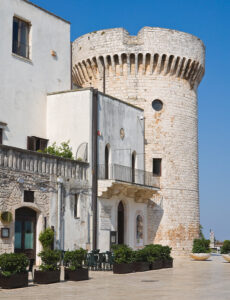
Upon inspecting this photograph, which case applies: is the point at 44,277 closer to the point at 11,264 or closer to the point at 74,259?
the point at 74,259

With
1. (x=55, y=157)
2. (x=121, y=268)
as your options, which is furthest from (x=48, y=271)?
(x=55, y=157)

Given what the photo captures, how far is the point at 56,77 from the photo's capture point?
29969mm

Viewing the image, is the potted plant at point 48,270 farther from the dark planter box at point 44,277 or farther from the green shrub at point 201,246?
the green shrub at point 201,246

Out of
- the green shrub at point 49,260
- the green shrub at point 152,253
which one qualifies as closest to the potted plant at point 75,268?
the green shrub at point 49,260

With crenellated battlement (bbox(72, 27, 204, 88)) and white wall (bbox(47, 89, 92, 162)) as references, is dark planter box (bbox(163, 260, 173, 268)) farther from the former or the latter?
crenellated battlement (bbox(72, 27, 204, 88))

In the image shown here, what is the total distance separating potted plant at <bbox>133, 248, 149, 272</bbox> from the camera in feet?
70.6

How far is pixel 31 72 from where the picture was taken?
2814 cm

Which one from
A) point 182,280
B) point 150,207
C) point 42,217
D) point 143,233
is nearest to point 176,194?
point 150,207

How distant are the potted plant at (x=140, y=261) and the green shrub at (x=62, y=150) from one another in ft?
22.3

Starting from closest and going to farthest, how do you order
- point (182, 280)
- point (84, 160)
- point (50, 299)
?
point (50, 299), point (182, 280), point (84, 160)

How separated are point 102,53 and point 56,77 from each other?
6.63 metres

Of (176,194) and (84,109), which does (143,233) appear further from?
(84,109)

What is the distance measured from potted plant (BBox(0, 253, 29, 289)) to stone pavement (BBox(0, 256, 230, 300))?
0.36 metres

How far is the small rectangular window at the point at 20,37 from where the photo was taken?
90.1ft
